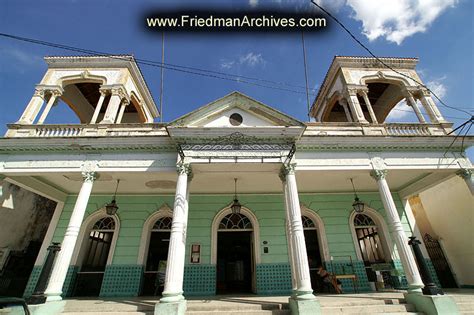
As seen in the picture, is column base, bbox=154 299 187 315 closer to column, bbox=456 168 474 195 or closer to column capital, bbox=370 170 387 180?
column capital, bbox=370 170 387 180

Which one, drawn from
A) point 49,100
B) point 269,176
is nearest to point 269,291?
point 269,176

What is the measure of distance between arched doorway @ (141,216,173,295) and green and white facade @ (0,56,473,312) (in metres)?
0.05

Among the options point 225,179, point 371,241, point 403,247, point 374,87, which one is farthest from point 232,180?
point 374,87

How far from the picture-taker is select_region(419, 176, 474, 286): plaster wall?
821cm

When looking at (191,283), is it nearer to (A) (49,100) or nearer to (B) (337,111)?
(A) (49,100)

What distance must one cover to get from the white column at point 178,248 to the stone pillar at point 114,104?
3843mm

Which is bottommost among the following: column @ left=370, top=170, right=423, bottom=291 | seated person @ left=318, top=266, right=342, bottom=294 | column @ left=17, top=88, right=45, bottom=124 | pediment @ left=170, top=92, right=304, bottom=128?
seated person @ left=318, top=266, right=342, bottom=294

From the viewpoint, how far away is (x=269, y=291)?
26.1 feet

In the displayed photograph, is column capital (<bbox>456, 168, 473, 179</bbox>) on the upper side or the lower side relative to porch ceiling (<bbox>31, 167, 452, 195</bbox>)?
lower

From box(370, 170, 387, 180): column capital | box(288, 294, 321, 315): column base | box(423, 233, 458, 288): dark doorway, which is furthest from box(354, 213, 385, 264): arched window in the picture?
box(288, 294, 321, 315): column base

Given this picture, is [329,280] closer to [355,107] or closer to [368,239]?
[368,239]

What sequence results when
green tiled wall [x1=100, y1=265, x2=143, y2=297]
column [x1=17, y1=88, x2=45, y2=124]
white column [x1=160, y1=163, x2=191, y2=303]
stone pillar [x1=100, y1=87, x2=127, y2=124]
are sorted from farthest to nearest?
stone pillar [x1=100, y1=87, x2=127, y2=124] → column [x1=17, y1=88, x2=45, y2=124] → green tiled wall [x1=100, y1=265, x2=143, y2=297] → white column [x1=160, y1=163, x2=191, y2=303]

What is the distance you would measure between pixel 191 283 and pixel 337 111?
35.2ft

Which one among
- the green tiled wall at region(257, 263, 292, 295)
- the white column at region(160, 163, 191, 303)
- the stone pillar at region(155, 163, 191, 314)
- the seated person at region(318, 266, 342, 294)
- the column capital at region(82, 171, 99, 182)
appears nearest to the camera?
the stone pillar at region(155, 163, 191, 314)
